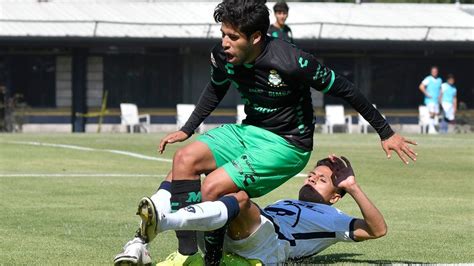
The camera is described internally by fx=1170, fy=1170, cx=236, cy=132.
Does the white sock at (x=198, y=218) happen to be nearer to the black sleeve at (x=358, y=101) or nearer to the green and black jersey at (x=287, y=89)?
the green and black jersey at (x=287, y=89)

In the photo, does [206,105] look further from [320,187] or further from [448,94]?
[448,94]

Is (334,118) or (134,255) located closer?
(134,255)

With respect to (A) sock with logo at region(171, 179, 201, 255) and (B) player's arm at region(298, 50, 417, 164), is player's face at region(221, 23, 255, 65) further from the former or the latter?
(A) sock with logo at region(171, 179, 201, 255)

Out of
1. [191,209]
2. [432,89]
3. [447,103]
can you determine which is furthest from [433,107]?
[191,209]

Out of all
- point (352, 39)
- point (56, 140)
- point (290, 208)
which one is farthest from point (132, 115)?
point (290, 208)

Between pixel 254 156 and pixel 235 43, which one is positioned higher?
pixel 235 43

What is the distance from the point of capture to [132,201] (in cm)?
1328

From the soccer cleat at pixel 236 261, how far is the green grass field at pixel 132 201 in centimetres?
92

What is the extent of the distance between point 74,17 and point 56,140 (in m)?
17.1

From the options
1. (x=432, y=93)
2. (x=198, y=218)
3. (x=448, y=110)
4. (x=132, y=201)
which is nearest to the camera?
(x=198, y=218)

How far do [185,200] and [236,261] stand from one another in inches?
20.8

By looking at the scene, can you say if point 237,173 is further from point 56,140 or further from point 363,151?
point 56,140

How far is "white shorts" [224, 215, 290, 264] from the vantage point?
779 centimetres

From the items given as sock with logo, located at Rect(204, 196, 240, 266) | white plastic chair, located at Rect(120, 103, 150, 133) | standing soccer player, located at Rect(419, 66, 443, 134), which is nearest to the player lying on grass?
sock with logo, located at Rect(204, 196, 240, 266)
